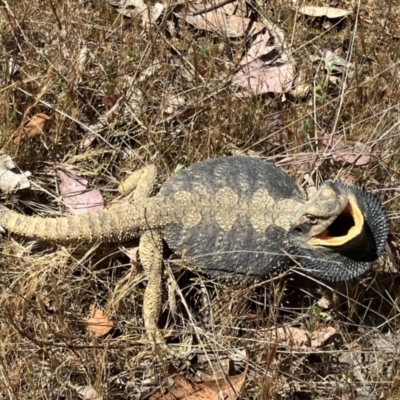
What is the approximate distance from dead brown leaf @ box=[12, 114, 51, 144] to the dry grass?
40 millimetres

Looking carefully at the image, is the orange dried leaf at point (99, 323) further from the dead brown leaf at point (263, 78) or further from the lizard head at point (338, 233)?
the dead brown leaf at point (263, 78)

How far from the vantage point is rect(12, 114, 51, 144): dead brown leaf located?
142 inches

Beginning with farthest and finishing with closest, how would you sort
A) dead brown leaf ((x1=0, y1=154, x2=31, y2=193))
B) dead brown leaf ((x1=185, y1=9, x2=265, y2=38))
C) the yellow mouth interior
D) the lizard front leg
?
dead brown leaf ((x1=185, y1=9, x2=265, y2=38)), dead brown leaf ((x1=0, y1=154, x2=31, y2=193)), the lizard front leg, the yellow mouth interior

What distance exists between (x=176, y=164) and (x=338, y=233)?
95 cm

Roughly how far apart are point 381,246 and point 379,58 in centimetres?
128

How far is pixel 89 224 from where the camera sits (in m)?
3.32

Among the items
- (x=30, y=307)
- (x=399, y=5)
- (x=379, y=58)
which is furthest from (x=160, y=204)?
(x=399, y=5)

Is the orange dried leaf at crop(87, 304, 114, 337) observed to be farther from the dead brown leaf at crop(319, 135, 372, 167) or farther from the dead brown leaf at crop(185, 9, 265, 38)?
the dead brown leaf at crop(185, 9, 265, 38)

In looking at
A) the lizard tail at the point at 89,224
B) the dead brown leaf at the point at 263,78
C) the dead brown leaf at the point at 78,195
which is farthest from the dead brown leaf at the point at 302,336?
the dead brown leaf at the point at 263,78

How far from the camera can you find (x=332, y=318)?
11.3ft

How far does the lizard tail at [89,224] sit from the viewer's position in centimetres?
332

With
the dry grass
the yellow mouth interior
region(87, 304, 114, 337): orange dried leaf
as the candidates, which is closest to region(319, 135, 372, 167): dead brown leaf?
the dry grass

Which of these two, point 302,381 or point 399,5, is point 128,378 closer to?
point 302,381

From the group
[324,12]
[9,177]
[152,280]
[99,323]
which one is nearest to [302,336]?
[152,280]
